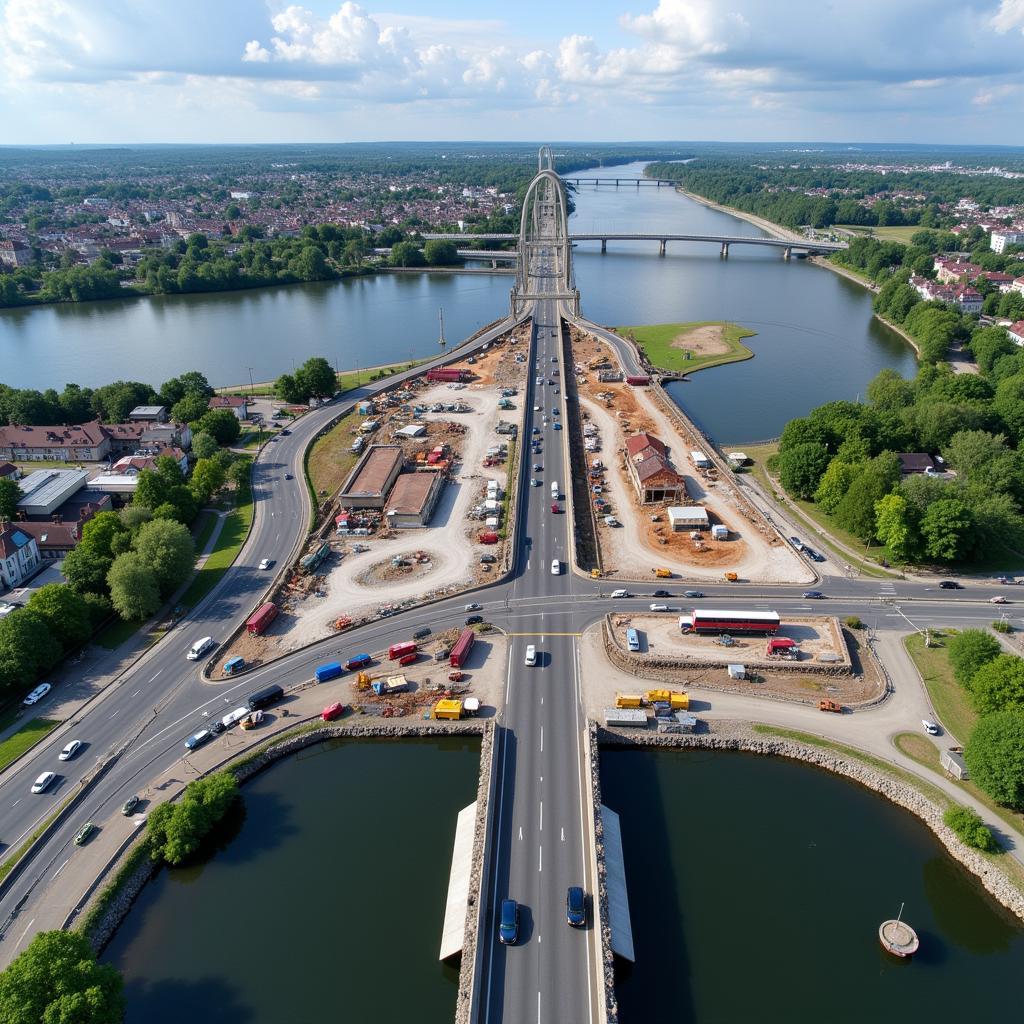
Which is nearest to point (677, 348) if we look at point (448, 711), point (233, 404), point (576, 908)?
point (233, 404)

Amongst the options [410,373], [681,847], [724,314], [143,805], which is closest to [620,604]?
[681,847]

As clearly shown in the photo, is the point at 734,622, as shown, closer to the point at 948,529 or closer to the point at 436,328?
the point at 948,529

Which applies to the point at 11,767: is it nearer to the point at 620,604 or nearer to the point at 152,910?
the point at 152,910

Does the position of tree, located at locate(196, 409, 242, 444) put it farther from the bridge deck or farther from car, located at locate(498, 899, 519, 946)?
car, located at locate(498, 899, 519, 946)

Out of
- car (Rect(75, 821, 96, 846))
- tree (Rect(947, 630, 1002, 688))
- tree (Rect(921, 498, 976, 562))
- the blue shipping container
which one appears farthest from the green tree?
tree (Rect(921, 498, 976, 562))

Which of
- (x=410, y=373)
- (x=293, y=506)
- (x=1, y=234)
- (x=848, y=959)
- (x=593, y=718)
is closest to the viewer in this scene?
(x=848, y=959)

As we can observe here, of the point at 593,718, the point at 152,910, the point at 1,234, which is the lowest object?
the point at 152,910
